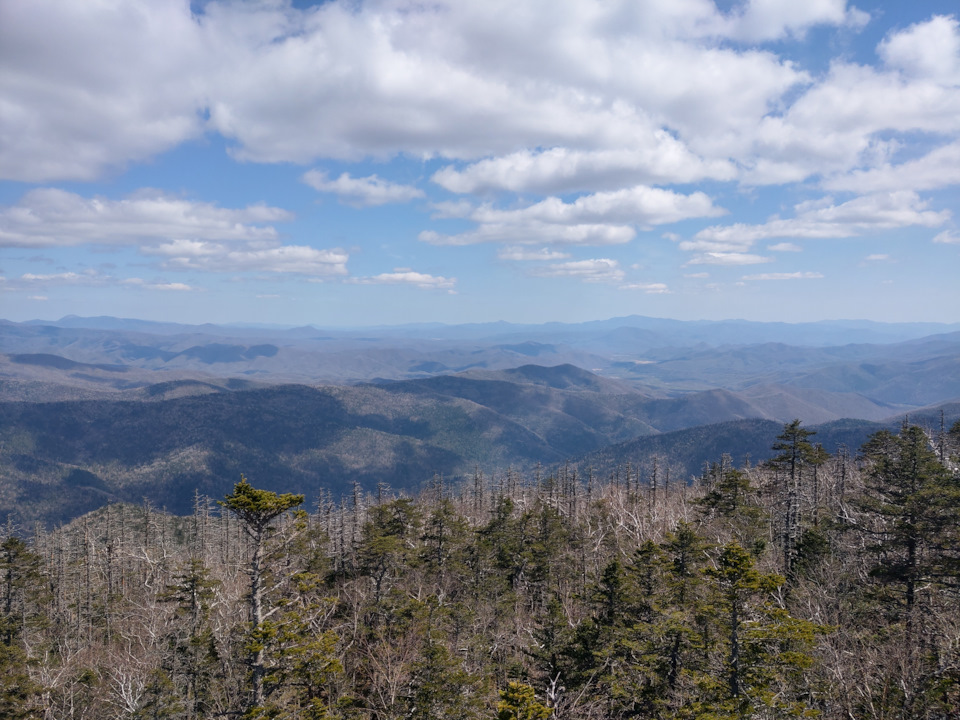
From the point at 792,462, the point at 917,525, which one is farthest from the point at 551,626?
the point at 792,462

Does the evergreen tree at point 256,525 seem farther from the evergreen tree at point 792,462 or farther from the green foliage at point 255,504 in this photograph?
the evergreen tree at point 792,462

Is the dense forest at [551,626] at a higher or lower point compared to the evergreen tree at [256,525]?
lower

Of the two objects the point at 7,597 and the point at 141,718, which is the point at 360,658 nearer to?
the point at 141,718

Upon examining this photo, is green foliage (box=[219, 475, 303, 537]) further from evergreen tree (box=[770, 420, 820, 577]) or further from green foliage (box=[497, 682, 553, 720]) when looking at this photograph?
evergreen tree (box=[770, 420, 820, 577])

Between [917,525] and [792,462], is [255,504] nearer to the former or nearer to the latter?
[917,525]

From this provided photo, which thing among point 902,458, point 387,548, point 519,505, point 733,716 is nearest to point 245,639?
point 387,548

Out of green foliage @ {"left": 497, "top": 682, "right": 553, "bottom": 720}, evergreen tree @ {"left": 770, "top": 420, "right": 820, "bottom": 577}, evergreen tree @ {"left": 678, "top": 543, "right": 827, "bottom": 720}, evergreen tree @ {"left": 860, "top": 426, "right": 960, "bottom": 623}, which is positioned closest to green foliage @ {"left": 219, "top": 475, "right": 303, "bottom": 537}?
green foliage @ {"left": 497, "top": 682, "right": 553, "bottom": 720}

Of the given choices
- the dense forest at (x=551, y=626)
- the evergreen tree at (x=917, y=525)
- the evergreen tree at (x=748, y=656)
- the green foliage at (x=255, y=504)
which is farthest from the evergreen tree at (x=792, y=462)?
the green foliage at (x=255, y=504)

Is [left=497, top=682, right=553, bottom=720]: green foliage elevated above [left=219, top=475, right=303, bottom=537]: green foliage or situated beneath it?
situated beneath
